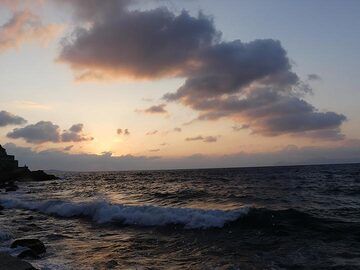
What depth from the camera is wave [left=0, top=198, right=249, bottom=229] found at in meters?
22.7

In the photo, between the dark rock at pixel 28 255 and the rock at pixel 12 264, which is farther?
the dark rock at pixel 28 255

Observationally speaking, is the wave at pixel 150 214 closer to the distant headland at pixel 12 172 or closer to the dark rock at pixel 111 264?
the dark rock at pixel 111 264

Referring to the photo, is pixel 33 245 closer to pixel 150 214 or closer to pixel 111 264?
pixel 111 264

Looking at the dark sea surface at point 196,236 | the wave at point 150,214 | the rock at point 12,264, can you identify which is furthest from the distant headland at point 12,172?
the rock at point 12,264

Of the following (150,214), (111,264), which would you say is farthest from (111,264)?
(150,214)

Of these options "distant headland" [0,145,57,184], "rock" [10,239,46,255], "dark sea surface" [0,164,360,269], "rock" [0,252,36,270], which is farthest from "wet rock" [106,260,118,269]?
"distant headland" [0,145,57,184]

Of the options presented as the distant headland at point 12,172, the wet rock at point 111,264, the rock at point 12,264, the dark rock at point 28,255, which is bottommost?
the wet rock at point 111,264

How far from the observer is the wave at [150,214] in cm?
2272

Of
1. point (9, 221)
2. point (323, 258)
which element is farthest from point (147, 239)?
point (9, 221)

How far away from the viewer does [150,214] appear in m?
25.4

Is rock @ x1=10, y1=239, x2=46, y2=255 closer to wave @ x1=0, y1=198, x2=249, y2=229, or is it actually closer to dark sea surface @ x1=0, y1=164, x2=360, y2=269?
dark sea surface @ x1=0, y1=164, x2=360, y2=269

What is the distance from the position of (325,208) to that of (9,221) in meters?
21.9

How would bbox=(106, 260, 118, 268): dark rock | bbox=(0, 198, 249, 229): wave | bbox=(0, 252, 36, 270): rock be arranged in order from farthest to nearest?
1. bbox=(0, 198, 249, 229): wave
2. bbox=(106, 260, 118, 268): dark rock
3. bbox=(0, 252, 36, 270): rock

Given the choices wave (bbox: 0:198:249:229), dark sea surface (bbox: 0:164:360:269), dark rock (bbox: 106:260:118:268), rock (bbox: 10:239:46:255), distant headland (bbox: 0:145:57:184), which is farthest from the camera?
distant headland (bbox: 0:145:57:184)
